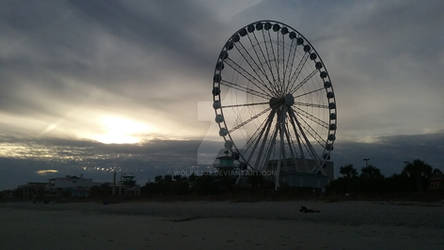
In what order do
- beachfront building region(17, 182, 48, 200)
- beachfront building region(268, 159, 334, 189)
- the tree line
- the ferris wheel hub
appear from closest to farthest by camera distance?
1. the tree line
2. the ferris wheel hub
3. beachfront building region(268, 159, 334, 189)
4. beachfront building region(17, 182, 48, 200)

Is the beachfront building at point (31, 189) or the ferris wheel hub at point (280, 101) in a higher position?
the ferris wheel hub at point (280, 101)

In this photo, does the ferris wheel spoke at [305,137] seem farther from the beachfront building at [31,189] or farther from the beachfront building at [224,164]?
the beachfront building at [31,189]

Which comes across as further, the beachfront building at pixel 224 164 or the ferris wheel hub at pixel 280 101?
the beachfront building at pixel 224 164

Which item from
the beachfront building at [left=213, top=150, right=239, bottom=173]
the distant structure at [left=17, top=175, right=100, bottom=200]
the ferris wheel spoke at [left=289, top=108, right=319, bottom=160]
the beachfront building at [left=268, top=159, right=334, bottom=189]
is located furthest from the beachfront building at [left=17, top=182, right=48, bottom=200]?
the ferris wheel spoke at [left=289, top=108, right=319, bottom=160]

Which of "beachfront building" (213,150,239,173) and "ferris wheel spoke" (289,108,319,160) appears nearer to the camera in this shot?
"ferris wheel spoke" (289,108,319,160)

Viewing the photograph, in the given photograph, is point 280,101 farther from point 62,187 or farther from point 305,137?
point 62,187

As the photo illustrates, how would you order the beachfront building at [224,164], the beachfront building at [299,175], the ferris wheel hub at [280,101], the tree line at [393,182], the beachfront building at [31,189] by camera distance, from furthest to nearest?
the beachfront building at [31,189], the beachfront building at [224,164], the beachfront building at [299,175], the ferris wheel hub at [280,101], the tree line at [393,182]

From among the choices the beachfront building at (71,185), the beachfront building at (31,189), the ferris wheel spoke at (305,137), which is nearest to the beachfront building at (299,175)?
the ferris wheel spoke at (305,137)

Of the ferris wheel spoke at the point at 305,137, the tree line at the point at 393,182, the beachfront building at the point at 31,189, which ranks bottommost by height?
the beachfront building at the point at 31,189

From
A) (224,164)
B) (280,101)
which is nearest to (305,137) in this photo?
(280,101)

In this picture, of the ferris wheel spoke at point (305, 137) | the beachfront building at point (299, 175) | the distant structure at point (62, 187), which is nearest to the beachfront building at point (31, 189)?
the distant structure at point (62, 187)

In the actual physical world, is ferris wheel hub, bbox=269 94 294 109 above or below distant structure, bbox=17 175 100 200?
above

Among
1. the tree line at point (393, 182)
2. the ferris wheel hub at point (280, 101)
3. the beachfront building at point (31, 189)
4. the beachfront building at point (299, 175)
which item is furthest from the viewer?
the beachfront building at point (31, 189)

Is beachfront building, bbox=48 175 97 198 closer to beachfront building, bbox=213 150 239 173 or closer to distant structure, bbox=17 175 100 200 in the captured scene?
distant structure, bbox=17 175 100 200
